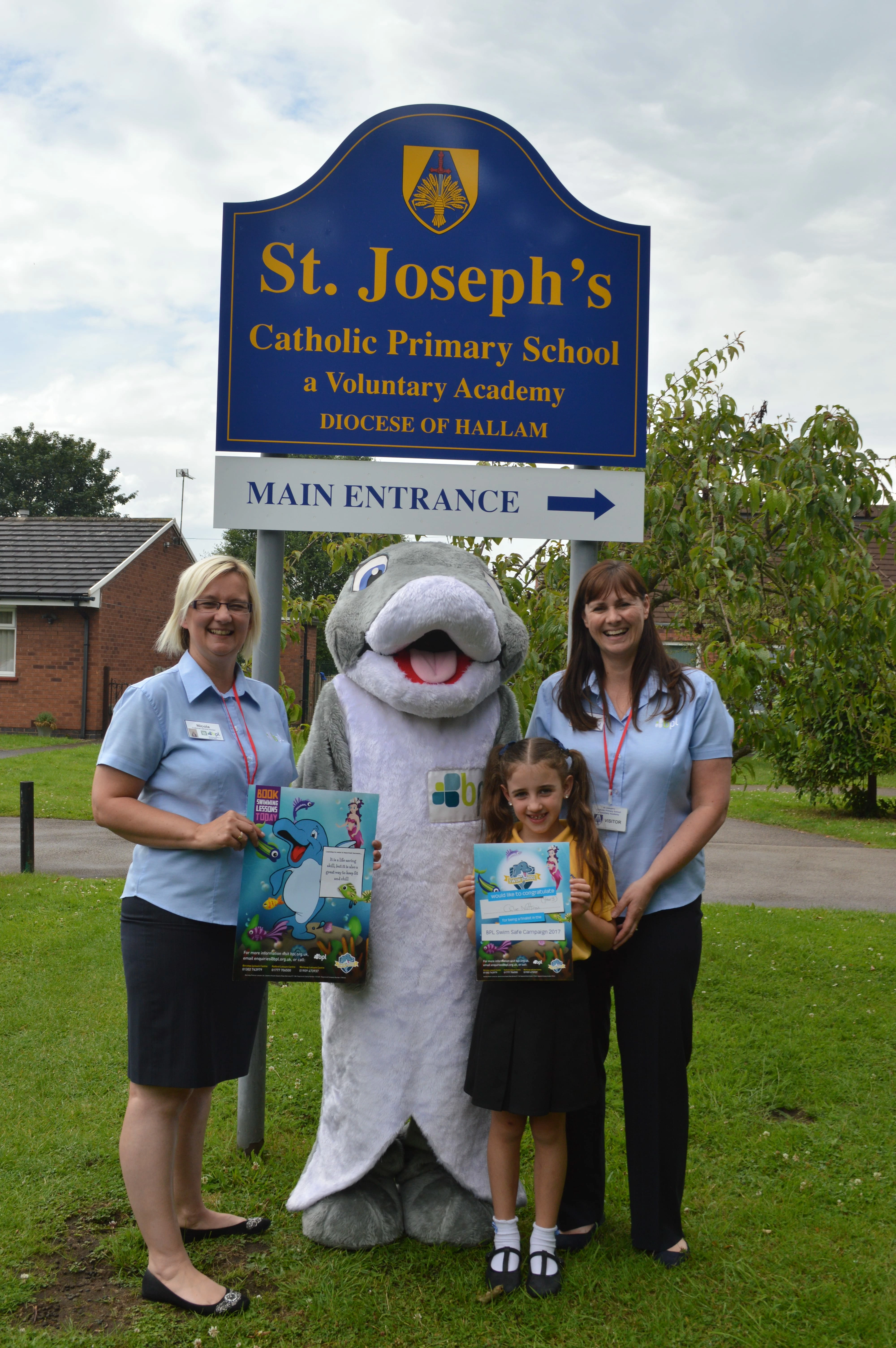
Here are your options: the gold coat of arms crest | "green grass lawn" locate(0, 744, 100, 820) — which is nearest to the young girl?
the gold coat of arms crest

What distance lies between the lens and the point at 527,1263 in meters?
Result: 2.96

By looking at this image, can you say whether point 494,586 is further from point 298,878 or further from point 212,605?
point 298,878

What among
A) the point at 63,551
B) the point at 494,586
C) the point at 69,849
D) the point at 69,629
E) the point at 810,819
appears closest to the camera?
the point at 494,586

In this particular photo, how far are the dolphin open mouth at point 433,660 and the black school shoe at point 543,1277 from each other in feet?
5.44

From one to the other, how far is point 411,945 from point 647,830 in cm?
79

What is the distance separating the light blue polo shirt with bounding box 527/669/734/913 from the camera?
283 cm

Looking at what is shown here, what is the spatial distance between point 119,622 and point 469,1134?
20.1 meters

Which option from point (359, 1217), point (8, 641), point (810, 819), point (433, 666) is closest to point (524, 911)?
point (433, 666)

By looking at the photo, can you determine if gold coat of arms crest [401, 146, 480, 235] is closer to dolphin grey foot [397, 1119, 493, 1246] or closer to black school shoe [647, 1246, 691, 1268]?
dolphin grey foot [397, 1119, 493, 1246]

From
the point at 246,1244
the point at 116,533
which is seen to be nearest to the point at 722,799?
the point at 246,1244

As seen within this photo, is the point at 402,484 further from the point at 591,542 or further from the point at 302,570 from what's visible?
the point at 302,570

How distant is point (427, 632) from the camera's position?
2.97m

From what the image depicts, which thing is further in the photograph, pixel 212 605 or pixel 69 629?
pixel 69 629

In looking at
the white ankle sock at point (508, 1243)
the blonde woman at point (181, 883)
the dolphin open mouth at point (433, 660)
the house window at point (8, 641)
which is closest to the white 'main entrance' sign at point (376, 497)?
the dolphin open mouth at point (433, 660)
